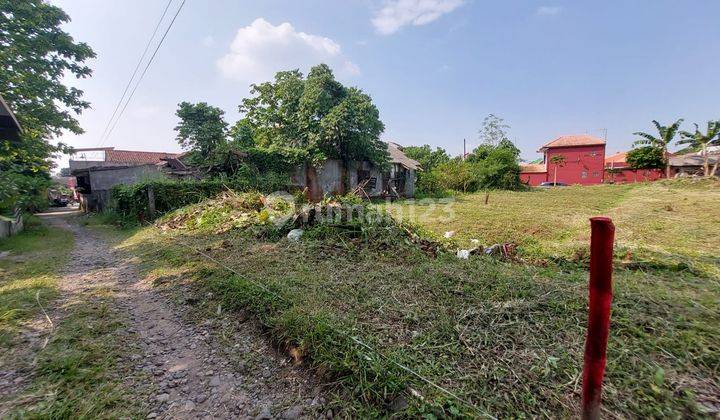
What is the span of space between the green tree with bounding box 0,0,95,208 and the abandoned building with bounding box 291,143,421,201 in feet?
28.6

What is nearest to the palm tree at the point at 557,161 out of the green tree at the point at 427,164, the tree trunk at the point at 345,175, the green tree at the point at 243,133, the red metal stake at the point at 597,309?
the green tree at the point at 427,164

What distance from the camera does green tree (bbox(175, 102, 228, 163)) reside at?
14.5m

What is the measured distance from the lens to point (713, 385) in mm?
1696

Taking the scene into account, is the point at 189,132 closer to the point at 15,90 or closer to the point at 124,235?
the point at 15,90

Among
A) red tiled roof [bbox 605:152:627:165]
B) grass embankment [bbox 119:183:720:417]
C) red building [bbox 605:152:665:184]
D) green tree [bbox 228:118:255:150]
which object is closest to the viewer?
grass embankment [bbox 119:183:720:417]

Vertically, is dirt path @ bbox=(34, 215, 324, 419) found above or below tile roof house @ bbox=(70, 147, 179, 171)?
below

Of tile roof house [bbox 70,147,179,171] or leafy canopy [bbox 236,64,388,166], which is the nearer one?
leafy canopy [bbox 236,64,388,166]

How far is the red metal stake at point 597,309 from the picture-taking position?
99cm

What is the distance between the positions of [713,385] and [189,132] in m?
17.1

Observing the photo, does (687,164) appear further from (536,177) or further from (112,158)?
(112,158)

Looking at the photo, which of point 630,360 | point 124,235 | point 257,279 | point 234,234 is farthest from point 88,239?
point 630,360

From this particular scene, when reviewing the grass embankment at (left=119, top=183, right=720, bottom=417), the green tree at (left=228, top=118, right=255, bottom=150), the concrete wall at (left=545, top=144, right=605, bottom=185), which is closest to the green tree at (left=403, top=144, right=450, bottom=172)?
the concrete wall at (left=545, top=144, right=605, bottom=185)

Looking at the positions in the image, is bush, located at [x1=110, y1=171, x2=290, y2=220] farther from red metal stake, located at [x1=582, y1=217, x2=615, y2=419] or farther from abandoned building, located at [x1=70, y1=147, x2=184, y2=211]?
red metal stake, located at [x1=582, y1=217, x2=615, y2=419]

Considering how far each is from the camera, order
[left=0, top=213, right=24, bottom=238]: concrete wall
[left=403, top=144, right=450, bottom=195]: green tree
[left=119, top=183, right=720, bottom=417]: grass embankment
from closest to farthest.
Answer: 1. [left=119, top=183, right=720, bottom=417]: grass embankment
2. [left=0, top=213, right=24, bottom=238]: concrete wall
3. [left=403, top=144, right=450, bottom=195]: green tree
